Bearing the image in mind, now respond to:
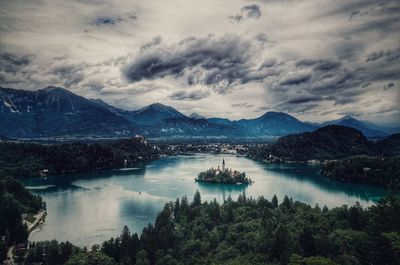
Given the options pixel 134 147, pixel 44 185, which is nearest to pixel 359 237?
pixel 44 185

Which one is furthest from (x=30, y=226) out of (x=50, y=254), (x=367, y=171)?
(x=367, y=171)

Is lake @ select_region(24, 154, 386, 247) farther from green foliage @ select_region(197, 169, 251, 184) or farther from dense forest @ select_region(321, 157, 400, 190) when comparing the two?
dense forest @ select_region(321, 157, 400, 190)

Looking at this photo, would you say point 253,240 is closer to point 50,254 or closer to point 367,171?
point 50,254

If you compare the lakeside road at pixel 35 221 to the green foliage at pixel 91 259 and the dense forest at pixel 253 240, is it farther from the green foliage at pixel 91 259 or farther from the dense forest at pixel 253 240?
the green foliage at pixel 91 259

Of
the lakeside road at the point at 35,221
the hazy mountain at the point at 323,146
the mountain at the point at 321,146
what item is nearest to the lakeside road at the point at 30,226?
the lakeside road at the point at 35,221

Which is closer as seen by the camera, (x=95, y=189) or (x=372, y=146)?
(x=95, y=189)

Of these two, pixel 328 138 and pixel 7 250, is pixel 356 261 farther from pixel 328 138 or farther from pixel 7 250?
pixel 328 138

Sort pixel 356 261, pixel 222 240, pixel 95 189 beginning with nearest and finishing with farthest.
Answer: pixel 356 261 → pixel 222 240 → pixel 95 189
